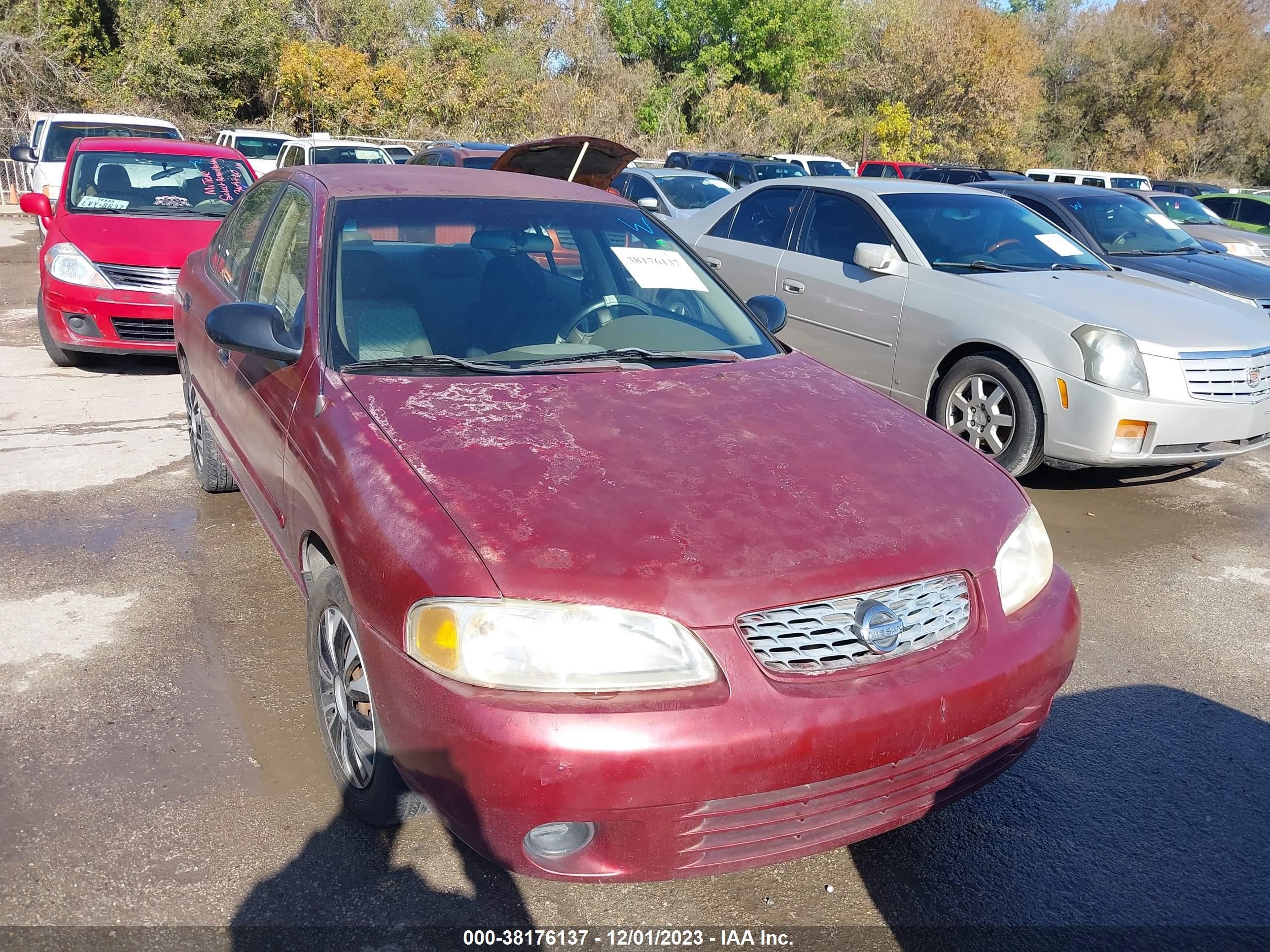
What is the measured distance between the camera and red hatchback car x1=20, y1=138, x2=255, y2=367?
6789mm

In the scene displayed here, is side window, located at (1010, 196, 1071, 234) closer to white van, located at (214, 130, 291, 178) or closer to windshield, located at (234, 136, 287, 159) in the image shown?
white van, located at (214, 130, 291, 178)

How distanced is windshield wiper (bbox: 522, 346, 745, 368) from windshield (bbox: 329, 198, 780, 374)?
0.02 meters

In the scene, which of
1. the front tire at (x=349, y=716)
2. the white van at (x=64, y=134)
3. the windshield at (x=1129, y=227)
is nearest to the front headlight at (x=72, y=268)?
the front tire at (x=349, y=716)

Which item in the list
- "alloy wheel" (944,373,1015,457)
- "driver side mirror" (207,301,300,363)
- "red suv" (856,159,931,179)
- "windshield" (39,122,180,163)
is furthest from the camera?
"red suv" (856,159,931,179)

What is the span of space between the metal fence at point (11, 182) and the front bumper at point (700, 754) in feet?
69.4

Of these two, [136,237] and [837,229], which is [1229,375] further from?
[136,237]

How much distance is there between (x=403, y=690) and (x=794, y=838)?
893 millimetres

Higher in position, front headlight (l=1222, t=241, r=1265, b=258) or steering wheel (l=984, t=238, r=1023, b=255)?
steering wheel (l=984, t=238, r=1023, b=255)

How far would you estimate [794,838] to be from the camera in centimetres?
213

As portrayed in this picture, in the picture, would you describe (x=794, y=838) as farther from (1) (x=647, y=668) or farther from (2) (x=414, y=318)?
(2) (x=414, y=318)

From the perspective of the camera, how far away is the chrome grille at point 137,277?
6.79 meters

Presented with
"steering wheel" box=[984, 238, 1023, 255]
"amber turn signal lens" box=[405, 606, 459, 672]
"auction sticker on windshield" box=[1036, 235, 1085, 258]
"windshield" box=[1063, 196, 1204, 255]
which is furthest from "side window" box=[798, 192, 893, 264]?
"amber turn signal lens" box=[405, 606, 459, 672]

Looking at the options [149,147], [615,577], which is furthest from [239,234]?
[149,147]

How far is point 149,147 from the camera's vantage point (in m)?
8.37
